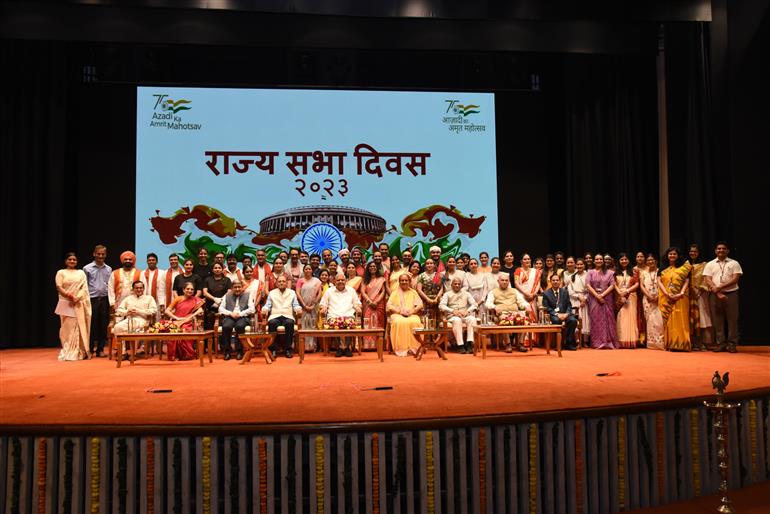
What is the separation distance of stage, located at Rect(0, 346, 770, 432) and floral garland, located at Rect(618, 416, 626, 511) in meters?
0.10

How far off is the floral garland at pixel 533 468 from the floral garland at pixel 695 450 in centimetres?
96

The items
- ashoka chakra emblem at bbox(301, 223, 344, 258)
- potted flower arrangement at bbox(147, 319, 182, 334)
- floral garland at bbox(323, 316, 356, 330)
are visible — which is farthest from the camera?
ashoka chakra emblem at bbox(301, 223, 344, 258)

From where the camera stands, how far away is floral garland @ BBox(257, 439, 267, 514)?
3.08 meters

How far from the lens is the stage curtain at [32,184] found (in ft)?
28.0

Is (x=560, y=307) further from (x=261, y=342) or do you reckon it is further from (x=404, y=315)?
(x=261, y=342)

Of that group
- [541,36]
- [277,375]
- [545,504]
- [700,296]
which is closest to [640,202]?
[700,296]

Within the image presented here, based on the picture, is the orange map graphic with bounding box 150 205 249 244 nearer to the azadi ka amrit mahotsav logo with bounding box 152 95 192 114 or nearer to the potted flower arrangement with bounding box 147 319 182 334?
the azadi ka amrit mahotsav logo with bounding box 152 95 192 114

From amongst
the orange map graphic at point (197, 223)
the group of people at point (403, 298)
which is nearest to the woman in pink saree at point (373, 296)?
the group of people at point (403, 298)

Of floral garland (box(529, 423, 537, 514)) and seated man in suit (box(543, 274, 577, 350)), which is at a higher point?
seated man in suit (box(543, 274, 577, 350))

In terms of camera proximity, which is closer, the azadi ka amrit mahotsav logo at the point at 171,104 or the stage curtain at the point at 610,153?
the azadi ka amrit mahotsav logo at the point at 171,104

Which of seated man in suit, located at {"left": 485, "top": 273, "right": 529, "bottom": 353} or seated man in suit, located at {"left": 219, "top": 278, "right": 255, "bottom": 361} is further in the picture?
seated man in suit, located at {"left": 485, "top": 273, "right": 529, "bottom": 353}

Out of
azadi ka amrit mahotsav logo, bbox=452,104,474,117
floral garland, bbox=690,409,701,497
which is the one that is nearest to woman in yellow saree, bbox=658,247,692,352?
azadi ka amrit mahotsav logo, bbox=452,104,474,117

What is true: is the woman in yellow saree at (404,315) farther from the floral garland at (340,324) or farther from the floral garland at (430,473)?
the floral garland at (430,473)

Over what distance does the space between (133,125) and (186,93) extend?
93cm
